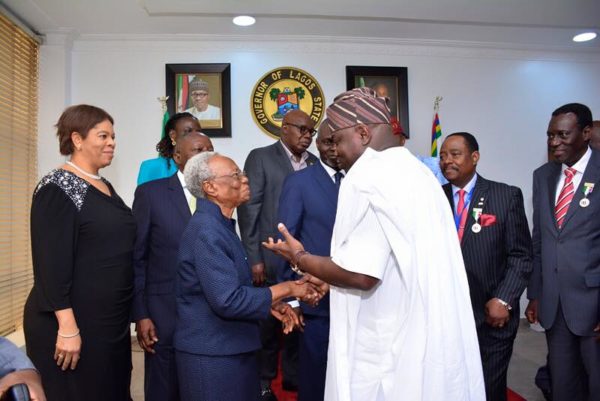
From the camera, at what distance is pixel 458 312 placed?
1435 mm

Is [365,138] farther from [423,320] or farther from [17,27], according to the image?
[17,27]

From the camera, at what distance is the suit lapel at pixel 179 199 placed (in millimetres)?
2264

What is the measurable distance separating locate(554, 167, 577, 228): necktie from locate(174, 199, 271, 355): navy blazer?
1732 millimetres

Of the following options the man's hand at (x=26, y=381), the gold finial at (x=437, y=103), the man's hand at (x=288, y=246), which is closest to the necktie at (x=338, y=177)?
the man's hand at (x=288, y=246)

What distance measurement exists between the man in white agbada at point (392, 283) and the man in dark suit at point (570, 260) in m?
1.24

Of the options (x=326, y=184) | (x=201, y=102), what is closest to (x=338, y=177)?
(x=326, y=184)

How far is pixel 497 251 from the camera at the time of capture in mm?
2447

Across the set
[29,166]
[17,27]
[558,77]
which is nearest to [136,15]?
[17,27]

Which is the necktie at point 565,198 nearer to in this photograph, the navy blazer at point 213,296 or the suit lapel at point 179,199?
the navy blazer at point 213,296

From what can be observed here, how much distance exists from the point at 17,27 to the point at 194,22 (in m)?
1.58

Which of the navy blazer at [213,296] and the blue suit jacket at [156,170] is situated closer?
the navy blazer at [213,296]

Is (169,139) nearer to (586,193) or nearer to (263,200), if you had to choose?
(263,200)

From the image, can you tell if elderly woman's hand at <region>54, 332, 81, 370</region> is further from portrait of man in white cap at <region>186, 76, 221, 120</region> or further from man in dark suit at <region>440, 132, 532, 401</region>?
portrait of man in white cap at <region>186, 76, 221, 120</region>

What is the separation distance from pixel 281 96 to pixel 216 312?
383cm
